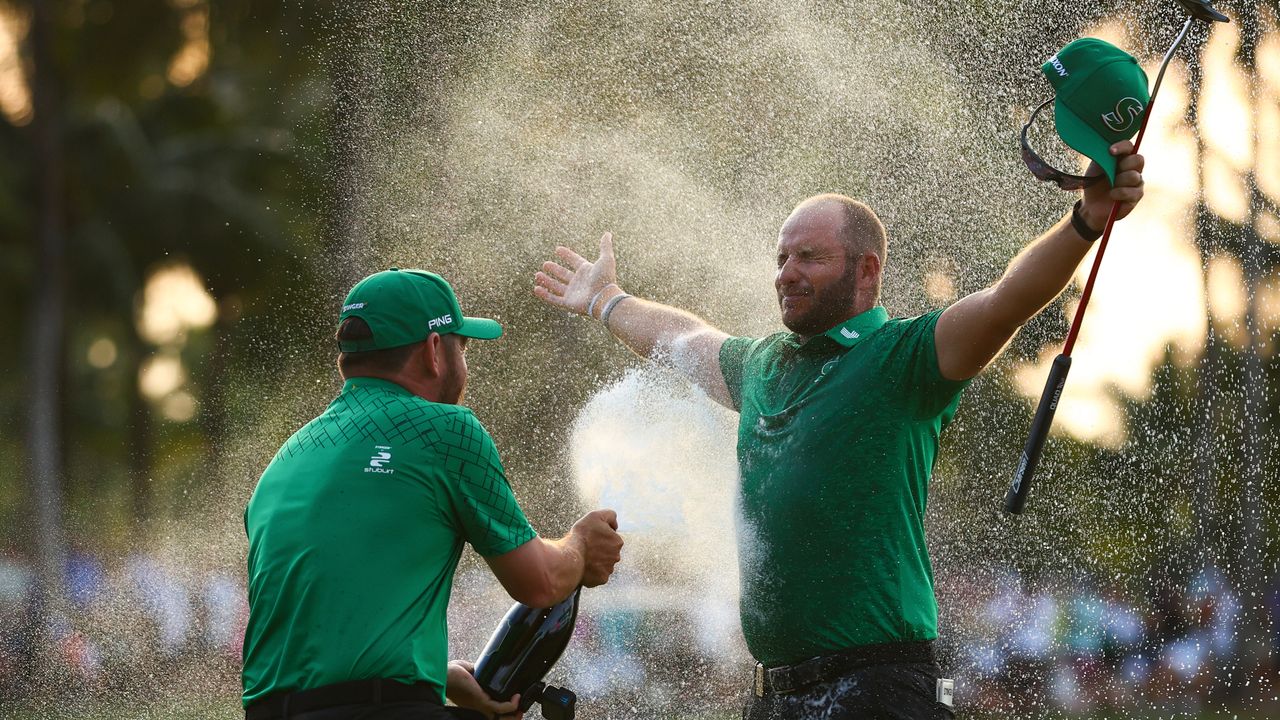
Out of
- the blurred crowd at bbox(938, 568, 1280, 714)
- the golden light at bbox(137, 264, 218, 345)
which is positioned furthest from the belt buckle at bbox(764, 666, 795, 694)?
the golden light at bbox(137, 264, 218, 345)

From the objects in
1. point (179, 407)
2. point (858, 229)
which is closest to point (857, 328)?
point (858, 229)

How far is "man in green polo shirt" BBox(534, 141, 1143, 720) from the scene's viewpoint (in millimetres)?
3877

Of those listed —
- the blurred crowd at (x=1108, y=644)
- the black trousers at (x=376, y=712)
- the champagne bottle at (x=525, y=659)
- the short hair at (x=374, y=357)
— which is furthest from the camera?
the blurred crowd at (x=1108, y=644)

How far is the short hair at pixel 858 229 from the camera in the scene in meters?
4.46

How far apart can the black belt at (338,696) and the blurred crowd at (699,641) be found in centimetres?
667

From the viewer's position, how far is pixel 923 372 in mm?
4027

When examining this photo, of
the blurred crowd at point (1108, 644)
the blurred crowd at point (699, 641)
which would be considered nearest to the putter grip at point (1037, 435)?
the blurred crowd at point (699, 641)

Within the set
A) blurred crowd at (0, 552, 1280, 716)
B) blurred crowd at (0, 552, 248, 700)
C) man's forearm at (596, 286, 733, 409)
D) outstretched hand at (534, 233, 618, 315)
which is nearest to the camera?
man's forearm at (596, 286, 733, 409)

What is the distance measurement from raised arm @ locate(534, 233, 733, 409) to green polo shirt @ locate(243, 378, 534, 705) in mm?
1722

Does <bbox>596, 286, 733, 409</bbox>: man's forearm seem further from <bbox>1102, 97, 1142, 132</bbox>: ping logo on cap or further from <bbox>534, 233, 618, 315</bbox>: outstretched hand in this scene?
<bbox>1102, 97, 1142, 132</bbox>: ping logo on cap

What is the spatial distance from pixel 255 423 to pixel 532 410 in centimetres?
533

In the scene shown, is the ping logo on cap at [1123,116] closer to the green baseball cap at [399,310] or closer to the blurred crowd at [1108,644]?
the green baseball cap at [399,310]

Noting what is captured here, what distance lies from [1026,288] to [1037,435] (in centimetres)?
42

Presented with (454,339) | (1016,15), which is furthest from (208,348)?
(454,339)
